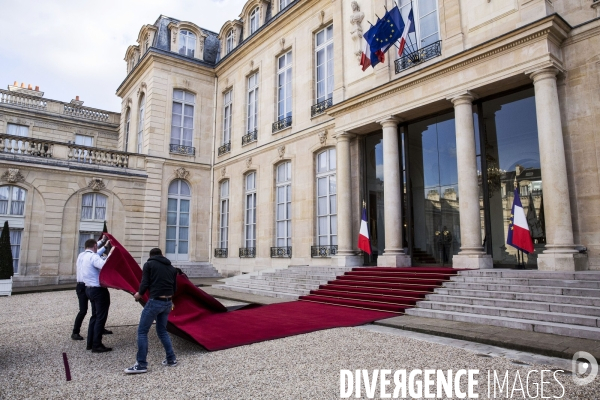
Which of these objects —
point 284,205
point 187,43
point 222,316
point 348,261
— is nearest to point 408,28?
point 348,261

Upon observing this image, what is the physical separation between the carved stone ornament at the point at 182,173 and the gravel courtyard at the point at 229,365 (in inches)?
450

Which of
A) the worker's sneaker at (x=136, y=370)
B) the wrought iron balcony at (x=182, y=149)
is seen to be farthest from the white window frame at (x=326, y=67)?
the worker's sneaker at (x=136, y=370)

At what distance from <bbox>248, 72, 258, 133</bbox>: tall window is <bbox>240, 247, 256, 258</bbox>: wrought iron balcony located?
474cm

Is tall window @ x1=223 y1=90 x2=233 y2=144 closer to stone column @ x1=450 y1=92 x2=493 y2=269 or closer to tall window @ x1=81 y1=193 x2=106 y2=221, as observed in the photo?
tall window @ x1=81 y1=193 x2=106 y2=221

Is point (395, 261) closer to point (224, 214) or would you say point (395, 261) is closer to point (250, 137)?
point (250, 137)

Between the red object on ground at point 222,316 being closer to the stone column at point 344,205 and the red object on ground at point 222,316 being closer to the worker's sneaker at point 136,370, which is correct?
the worker's sneaker at point 136,370

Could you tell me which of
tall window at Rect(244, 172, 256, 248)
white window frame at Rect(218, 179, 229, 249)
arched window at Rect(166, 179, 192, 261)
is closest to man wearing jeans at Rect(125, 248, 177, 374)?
tall window at Rect(244, 172, 256, 248)

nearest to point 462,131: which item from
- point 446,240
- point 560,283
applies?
point 446,240

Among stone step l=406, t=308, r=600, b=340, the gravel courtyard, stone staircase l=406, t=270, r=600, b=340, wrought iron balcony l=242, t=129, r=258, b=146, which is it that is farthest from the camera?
wrought iron balcony l=242, t=129, r=258, b=146

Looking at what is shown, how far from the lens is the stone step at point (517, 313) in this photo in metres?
5.06

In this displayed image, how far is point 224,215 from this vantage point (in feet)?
56.0

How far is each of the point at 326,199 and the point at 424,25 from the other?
5.53 meters

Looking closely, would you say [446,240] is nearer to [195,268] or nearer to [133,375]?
[133,375]

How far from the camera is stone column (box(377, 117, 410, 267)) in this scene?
9505 millimetres
